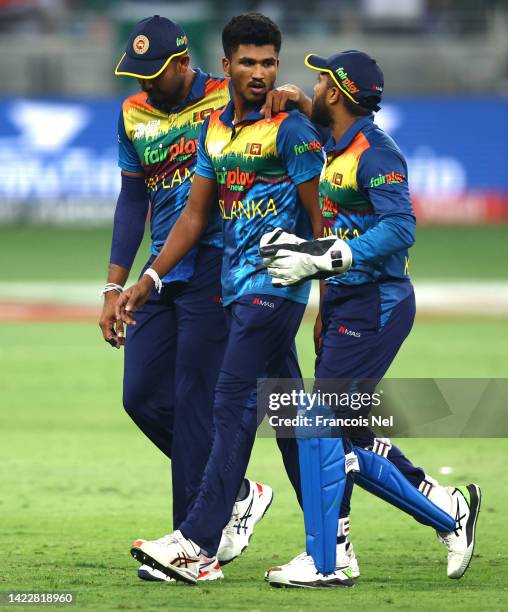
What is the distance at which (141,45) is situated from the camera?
6023mm

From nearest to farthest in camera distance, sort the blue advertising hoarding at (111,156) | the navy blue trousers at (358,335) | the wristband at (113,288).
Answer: the navy blue trousers at (358,335)
the wristband at (113,288)
the blue advertising hoarding at (111,156)

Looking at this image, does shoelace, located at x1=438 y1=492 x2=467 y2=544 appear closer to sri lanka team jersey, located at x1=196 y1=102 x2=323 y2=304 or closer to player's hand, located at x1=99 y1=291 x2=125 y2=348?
sri lanka team jersey, located at x1=196 y1=102 x2=323 y2=304

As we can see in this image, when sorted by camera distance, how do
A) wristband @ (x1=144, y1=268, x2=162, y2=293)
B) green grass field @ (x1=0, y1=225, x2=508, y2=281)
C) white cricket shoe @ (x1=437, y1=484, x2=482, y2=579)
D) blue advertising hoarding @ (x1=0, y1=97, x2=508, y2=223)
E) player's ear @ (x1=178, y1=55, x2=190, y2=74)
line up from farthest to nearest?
blue advertising hoarding @ (x1=0, y1=97, x2=508, y2=223) < green grass field @ (x1=0, y1=225, x2=508, y2=281) < player's ear @ (x1=178, y1=55, x2=190, y2=74) < wristband @ (x1=144, y1=268, x2=162, y2=293) < white cricket shoe @ (x1=437, y1=484, x2=482, y2=579)

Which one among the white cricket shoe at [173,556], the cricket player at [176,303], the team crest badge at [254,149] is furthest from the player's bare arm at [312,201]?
the white cricket shoe at [173,556]

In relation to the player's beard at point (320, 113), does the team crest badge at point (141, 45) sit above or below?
above

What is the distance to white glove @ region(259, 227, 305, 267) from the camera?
212 inches

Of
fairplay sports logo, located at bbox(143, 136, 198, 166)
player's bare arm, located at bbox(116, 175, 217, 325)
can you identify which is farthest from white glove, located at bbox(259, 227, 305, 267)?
fairplay sports logo, located at bbox(143, 136, 198, 166)

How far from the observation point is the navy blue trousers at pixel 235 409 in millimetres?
5629

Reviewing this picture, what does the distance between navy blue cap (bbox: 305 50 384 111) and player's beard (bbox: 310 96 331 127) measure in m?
0.13

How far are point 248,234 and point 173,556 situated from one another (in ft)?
4.41

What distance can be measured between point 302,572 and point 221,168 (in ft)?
5.53

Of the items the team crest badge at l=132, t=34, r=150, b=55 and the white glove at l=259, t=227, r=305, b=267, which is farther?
the team crest badge at l=132, t=34, r=150, b=55

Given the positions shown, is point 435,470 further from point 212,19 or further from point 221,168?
point 212,19

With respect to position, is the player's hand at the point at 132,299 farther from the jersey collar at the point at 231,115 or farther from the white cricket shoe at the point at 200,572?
the white cricket shoe at the point at 200,572
